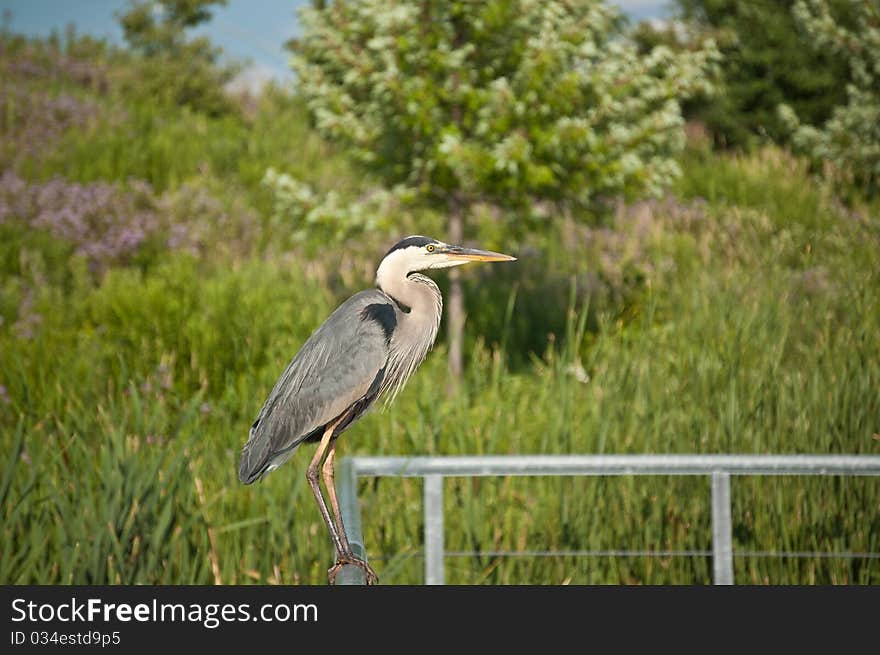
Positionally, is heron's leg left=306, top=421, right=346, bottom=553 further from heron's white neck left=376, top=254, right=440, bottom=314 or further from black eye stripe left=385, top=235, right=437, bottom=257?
black eye stripe left=385, top=235, right=437, bottom=257

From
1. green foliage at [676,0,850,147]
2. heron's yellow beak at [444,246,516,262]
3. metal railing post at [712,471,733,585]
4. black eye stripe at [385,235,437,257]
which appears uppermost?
green foliage at [676,0,850,147]

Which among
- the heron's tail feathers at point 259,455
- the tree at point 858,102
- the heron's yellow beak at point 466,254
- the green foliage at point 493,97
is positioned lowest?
the heron's tail feathers at point 259,455

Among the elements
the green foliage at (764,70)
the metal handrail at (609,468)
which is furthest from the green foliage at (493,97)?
the green foliage at (764,70)

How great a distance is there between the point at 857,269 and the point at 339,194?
297cm

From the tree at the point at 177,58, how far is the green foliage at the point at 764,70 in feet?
20.7

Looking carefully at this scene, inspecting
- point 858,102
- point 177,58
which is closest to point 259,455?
point 858,102

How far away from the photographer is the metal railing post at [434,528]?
106 inches

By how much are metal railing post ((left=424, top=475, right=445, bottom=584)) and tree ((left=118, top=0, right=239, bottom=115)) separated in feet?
35.4

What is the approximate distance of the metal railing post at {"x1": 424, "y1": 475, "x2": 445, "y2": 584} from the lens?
2.69 meters

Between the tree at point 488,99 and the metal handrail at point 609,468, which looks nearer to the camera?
the metal handrail at point 609,468

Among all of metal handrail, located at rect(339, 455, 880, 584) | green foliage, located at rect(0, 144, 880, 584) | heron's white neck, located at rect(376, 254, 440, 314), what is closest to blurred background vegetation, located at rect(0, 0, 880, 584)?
green foliage, located at rect(0, 144, 880, 584)

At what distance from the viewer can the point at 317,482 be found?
2.12 meters

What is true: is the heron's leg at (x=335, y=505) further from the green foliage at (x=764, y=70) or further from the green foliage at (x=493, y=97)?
the green foliage at (x=764, y=70)

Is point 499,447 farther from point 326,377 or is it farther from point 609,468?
point 326,377
